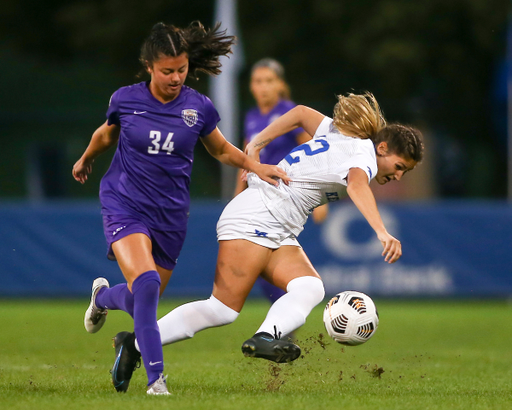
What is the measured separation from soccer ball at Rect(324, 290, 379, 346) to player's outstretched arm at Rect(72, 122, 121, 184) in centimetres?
180

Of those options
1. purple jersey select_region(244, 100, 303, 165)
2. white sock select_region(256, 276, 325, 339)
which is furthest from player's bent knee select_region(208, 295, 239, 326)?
purple jersey select_region(244, 100, 303, 165)

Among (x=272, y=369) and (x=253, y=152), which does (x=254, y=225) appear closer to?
(x=253, y=152)

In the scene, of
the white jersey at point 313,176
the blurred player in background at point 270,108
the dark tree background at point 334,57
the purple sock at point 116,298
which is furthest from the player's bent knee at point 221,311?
the dark tree background at point 334,57

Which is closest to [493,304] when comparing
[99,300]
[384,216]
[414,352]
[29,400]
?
[384,216]

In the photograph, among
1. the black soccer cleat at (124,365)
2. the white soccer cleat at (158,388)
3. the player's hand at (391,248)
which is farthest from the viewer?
the black soccer cleat at (124,365)

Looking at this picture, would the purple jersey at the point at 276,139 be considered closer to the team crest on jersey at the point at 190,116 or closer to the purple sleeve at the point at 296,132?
the purple sleeve at the point at 296,132

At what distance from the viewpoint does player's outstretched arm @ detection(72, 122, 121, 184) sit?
228 inches

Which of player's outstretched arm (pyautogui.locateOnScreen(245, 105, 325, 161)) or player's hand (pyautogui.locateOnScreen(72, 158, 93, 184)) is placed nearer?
player's outstretched arm (pyautogui.locateOnScreen(245, 105, 325, 161))

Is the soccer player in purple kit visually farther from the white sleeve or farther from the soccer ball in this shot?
the soccer ball

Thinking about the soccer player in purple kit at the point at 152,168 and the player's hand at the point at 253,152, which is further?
the player's hand at the point at 253,152

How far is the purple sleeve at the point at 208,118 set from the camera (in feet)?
18.7

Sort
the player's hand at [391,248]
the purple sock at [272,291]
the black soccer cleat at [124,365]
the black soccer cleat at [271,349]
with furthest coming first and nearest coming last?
the purple sock at [272,291]
the black soccer cleat at [124,365]
the black soccer cleat at [271,349]
the player's hand at [391,248]

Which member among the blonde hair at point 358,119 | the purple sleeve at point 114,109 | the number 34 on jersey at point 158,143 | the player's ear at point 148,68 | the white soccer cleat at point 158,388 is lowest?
the white soccer cleat at point 158,388

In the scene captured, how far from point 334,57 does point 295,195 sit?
648 inches
